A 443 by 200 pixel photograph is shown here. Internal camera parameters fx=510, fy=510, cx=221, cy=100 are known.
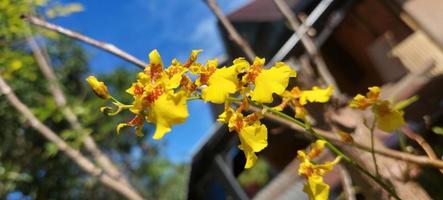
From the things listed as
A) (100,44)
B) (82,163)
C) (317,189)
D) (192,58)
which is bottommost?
(317,189)

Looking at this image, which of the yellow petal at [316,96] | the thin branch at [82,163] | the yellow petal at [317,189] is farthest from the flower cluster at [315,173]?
the thin branch at [82,163]

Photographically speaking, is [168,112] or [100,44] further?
[100,44]

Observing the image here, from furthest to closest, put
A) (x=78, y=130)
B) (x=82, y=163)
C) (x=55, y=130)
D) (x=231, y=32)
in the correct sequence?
(x=55, y=130), (x=78, y=130), (x=82, y=163), (x=231, y=32)

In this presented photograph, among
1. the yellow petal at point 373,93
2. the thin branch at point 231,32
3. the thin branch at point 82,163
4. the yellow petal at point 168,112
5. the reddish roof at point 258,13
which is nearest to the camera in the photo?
the yellow petal at point 168,112

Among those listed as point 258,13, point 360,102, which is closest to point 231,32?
point 360,102

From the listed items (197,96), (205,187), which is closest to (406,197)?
(197,96)

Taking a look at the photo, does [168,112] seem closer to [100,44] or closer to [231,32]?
[100,44]

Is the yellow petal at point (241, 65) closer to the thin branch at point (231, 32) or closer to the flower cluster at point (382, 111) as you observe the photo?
the flower cluster at point (382, 111)
